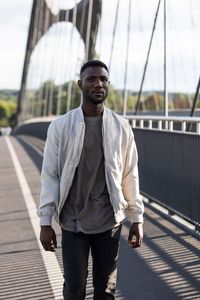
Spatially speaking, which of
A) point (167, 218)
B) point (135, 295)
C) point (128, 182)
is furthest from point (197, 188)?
point (128, 182)

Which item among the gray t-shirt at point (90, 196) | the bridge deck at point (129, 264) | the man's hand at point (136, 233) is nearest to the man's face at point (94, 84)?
the gray t-shirt at point (90, 196)

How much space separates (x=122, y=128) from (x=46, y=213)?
529 millimetres

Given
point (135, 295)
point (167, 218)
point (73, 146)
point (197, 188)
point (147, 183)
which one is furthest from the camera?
point (147, 183)

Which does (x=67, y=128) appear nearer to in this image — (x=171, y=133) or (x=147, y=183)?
(x=171, y=133)

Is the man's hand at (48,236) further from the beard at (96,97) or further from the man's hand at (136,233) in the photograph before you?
the beard at (96,97)

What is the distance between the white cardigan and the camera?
3.18 m

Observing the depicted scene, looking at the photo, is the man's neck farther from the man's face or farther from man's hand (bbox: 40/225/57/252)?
man's hand (bbox: 40/225/57/252)

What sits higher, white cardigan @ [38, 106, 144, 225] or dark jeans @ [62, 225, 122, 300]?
white cardigan @ [38, 106, 144, 225]

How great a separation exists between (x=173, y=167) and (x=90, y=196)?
4.87 m

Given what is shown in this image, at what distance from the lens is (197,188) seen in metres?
6.93

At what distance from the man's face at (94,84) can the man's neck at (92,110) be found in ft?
0.08

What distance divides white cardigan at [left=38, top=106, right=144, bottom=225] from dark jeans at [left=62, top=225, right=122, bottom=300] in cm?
12

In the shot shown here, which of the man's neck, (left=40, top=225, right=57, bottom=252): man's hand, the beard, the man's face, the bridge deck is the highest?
the man's face

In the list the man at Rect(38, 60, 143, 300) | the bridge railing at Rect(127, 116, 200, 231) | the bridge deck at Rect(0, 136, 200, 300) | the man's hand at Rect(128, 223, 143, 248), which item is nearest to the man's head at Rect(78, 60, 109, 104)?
the man at Rect(38, 60, 143, 300)
